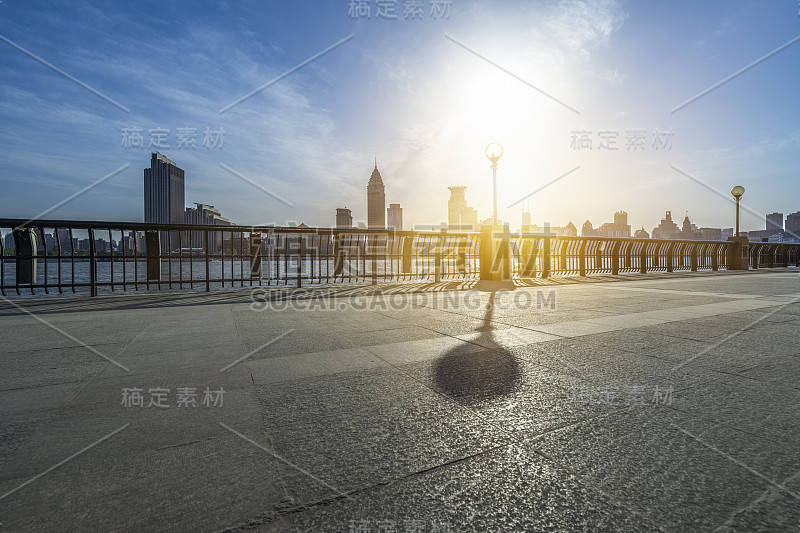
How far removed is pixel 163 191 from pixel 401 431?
24.1m

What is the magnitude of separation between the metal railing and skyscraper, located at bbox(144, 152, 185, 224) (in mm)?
3290

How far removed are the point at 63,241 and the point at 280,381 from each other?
911 centimetres

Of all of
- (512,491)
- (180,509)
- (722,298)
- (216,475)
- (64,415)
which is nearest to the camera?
(180,509)

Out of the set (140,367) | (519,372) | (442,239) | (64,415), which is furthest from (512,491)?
(442,239)

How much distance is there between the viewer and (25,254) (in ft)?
29.2

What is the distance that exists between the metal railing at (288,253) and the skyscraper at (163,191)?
10.8 feet

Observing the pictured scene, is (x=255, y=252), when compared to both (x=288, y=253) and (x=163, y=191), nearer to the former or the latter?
(x=288, y=253)

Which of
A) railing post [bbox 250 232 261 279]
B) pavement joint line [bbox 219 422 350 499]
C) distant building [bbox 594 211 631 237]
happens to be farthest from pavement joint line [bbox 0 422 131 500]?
distant building [bbox 594 211 631 237]

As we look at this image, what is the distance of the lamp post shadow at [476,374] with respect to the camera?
2.84 meters

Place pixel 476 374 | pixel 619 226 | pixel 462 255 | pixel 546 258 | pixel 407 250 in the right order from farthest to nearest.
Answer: pixel 619 226, pixel 546 258, pixel 462 255, pixel 407 250, pixel 476 374

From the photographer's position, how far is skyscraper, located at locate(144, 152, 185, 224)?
20327mm

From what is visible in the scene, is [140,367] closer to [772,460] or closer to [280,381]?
[280,381]

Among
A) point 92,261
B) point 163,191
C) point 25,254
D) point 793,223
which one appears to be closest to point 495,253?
point 92,261

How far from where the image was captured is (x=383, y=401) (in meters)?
2.69
